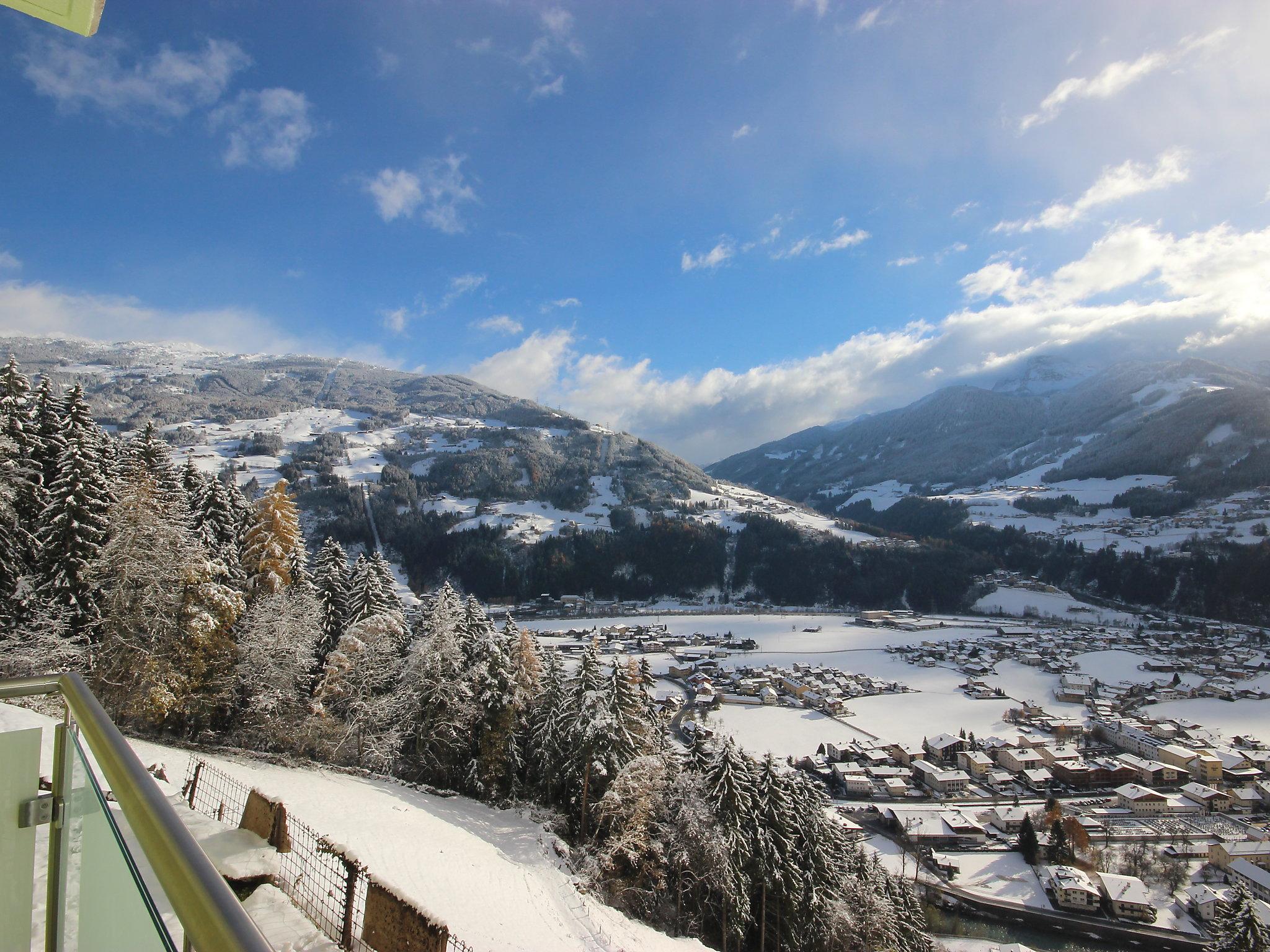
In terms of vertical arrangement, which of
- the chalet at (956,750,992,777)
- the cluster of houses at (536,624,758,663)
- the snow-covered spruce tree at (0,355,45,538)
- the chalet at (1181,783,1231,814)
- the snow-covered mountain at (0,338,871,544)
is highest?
the snow-covered mountain at (0,338,871,544)

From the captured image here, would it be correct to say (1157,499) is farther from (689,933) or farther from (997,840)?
(689,933)

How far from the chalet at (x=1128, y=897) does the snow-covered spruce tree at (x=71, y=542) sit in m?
40.6

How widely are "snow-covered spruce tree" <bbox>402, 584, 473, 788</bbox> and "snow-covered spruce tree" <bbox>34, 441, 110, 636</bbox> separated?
8951 millimetres

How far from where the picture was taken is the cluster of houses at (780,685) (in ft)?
180

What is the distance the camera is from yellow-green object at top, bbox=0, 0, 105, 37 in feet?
4.62

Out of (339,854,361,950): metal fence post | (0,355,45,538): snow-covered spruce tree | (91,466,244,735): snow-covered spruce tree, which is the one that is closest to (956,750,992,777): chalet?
(91,466,244,735): snow-covered spruce tree

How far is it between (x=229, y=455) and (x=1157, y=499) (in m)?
235

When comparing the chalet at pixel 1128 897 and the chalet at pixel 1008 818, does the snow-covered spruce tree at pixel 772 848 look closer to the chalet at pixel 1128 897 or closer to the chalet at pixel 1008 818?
the chalet at pixel 1128 897

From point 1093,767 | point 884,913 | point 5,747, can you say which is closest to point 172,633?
point 5,747

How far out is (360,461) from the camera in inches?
6132

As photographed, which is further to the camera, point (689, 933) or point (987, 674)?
point (987, 674)

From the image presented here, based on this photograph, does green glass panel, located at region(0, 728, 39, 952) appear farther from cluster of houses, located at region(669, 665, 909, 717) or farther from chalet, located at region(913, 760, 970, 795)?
cluster of houses, located at region(669, 665, 909, 717)

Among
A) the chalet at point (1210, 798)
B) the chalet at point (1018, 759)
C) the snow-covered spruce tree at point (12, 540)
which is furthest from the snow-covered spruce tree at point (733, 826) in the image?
the chalet at point (1210, 798)

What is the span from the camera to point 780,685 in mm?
60188
